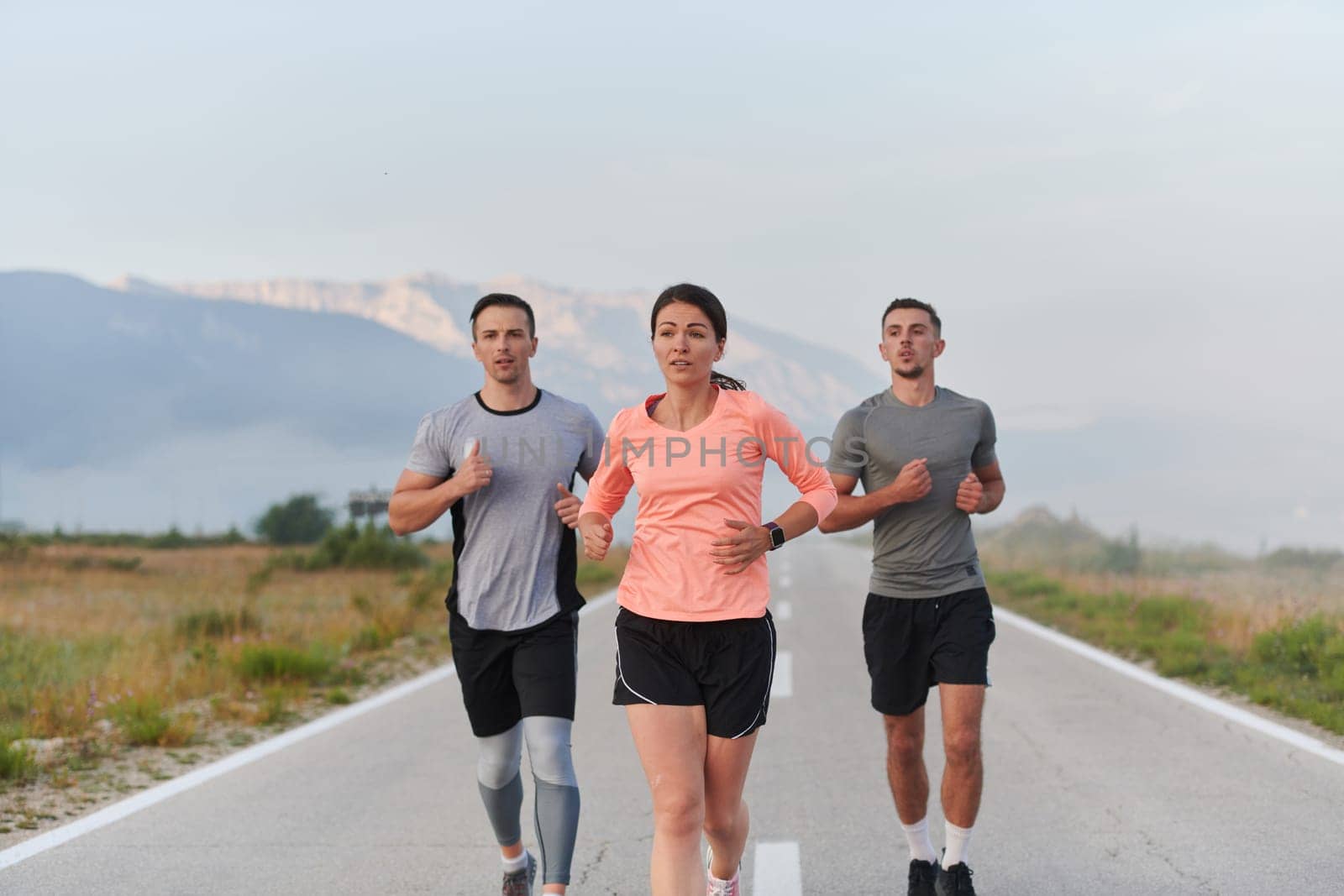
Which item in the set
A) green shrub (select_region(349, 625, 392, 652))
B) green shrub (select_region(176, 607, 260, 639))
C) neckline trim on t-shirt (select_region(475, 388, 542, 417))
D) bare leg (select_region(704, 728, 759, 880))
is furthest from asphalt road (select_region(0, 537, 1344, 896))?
green shrub (select_region(176, 607, 260, 639))

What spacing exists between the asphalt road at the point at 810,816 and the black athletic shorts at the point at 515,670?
0.76 meters

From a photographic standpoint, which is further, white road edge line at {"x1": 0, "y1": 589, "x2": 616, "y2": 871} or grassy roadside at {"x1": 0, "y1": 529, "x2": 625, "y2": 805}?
grassy roadside at {"x1": 0, "y1": 529, "x2": 625, "y2": 805}

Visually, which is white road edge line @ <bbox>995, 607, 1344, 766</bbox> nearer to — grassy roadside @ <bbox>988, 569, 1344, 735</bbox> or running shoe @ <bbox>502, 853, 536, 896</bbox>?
grassy roadside @ <bbox>988, 569, 1344, 735</bbox>

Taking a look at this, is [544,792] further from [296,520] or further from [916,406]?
[296,520]

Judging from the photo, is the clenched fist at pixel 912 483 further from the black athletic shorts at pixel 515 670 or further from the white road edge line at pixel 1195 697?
the white road edge line at pixel 1195 697

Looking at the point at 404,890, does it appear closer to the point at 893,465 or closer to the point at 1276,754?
the point at 893,465

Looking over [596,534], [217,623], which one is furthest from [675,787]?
[217,623]

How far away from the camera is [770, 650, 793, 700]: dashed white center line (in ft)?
36.5

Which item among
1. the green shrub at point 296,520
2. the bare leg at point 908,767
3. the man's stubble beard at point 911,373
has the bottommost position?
the green shrub at point 296,520

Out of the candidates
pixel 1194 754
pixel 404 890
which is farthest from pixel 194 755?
pixel 1194 754

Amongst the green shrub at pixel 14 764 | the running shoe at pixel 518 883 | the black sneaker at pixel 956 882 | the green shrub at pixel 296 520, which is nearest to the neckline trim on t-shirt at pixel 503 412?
the running shoe at pixel 518 883

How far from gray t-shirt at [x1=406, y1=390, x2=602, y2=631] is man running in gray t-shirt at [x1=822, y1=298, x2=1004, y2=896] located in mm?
1023

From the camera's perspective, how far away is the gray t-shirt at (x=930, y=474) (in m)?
5.44

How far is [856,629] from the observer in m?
16.9
